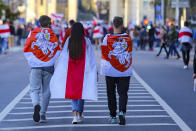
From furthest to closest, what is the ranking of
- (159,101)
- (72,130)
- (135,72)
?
1. (135,72)
2. (159,101)
3. (72,130)

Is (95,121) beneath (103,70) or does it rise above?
beneath

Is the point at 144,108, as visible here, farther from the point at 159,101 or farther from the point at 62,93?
the point at 62,93

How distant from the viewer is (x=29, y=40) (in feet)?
32.3

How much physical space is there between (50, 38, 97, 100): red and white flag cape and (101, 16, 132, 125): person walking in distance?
31 cm

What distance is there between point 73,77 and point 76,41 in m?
0.56

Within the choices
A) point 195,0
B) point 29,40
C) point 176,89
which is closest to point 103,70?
point 29,40

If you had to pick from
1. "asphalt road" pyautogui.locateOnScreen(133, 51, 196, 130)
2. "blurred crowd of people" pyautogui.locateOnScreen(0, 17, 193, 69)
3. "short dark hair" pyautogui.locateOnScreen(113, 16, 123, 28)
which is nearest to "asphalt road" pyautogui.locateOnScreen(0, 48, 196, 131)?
"asphalt road" pyautogui.locateOnScreen(133, 51, 196, 130)

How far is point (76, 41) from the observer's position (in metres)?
9.48

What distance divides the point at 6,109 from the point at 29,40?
2.03 meters

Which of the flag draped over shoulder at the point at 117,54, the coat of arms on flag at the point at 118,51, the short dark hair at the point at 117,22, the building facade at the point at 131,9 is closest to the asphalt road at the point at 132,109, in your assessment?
the flag draped over shoulder at the point at 117,54

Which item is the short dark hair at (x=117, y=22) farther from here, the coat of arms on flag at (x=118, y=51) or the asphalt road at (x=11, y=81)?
the asphalt road at (x=11, y=81)

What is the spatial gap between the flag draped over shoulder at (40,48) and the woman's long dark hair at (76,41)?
1.57ft

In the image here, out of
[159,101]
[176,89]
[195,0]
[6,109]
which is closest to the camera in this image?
[6,109]

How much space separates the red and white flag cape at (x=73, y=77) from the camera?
31.5 ft
